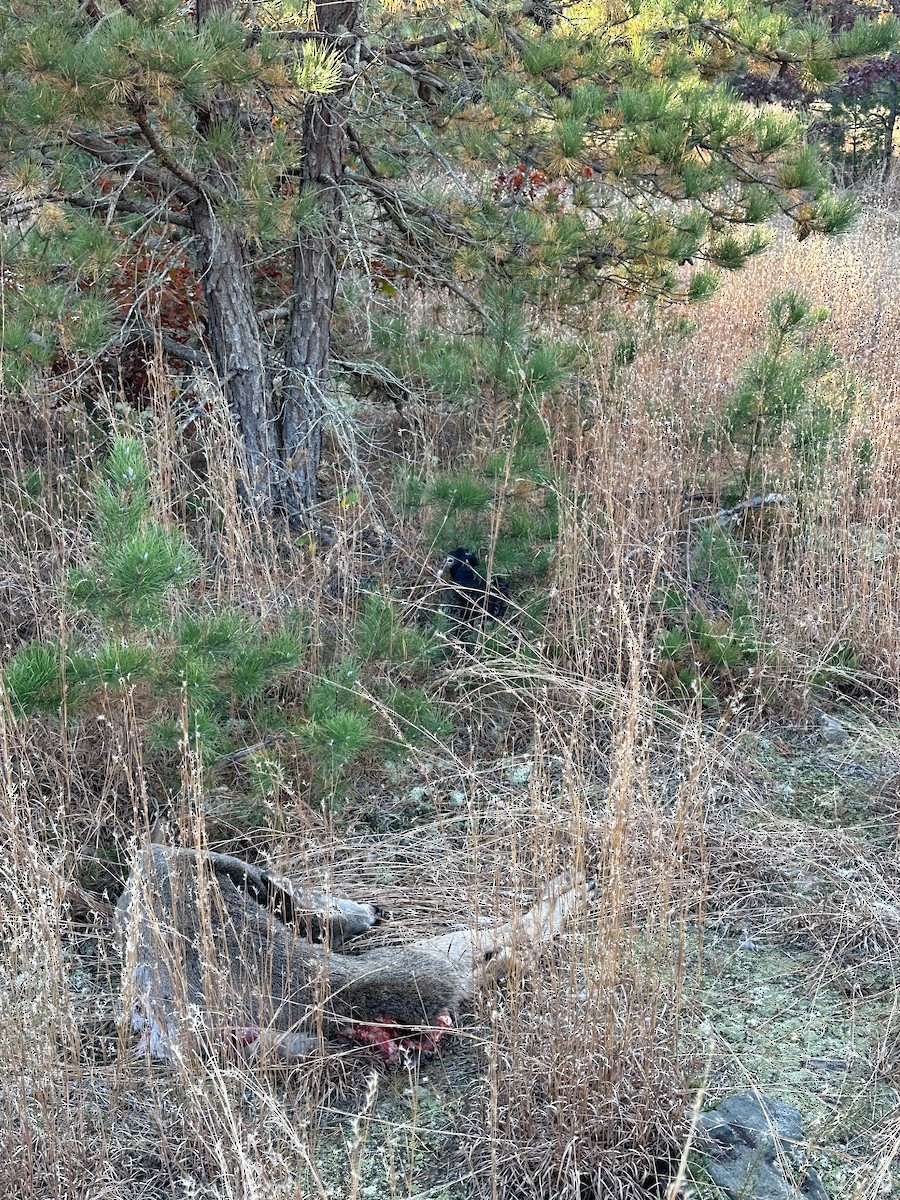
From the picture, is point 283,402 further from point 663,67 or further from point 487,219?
point 663,67

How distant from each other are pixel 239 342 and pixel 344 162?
0.83 metres

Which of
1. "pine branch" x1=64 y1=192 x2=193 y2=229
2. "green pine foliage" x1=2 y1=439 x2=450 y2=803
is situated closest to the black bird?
"green pine foliage" x1=2 y1=439 x2=450 y2=803

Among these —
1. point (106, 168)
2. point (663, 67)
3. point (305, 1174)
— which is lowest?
point (305, 1174)

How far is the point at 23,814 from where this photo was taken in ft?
8.77

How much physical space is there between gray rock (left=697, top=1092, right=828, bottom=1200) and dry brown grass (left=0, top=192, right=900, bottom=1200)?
0.27 feet

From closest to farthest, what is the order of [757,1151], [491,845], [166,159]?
[757,1151] < [491,845] < [166,159]

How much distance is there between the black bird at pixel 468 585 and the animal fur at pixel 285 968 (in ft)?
4.53

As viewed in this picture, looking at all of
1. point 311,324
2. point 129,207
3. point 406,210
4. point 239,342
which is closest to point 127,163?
point 129,207

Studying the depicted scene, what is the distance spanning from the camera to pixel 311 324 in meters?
4.35

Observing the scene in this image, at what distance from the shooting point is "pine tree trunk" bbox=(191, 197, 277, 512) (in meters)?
4.05

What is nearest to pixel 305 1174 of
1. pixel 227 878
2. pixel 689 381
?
pixel 227 878

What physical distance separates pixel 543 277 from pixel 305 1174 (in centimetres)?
284

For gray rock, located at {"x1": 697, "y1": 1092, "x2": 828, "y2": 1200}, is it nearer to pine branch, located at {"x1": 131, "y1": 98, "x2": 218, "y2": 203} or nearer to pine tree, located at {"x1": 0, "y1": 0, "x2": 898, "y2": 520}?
pine tree, located at {"x1": 0, "y1": 0, "x2": 898, "y2": 520}

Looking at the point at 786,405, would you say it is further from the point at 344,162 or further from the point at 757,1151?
the point at 757,1151
